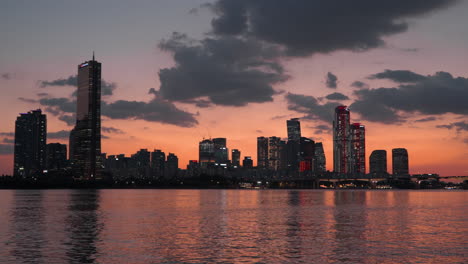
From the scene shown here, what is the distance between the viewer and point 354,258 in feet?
131

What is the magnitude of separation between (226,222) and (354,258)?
112 feet

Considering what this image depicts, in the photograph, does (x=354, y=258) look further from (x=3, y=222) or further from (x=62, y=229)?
(x=3, y=222)

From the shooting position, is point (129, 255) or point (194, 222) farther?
point (194, 222)

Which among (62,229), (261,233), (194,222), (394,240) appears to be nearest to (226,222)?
(194,222)

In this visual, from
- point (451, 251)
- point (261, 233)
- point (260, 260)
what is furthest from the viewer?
point (261, 233)

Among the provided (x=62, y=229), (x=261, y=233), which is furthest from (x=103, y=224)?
(x=261, y=233)

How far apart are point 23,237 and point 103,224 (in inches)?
609

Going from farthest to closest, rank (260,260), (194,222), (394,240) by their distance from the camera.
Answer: (194,222) < (394,240) < (260,260)

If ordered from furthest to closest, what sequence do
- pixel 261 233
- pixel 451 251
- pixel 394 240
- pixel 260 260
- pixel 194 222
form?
pixel 194 222 → pixel 261 233 → pixel 394 240 → pixel 451 251 → pixel 260 260

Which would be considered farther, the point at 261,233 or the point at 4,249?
the point at 261,233

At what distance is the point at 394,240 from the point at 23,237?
3605 centimetres

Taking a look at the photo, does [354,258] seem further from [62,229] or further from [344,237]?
[62,229]

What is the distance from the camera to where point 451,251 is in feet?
144

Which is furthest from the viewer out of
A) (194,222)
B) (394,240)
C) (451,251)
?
(194,222)
